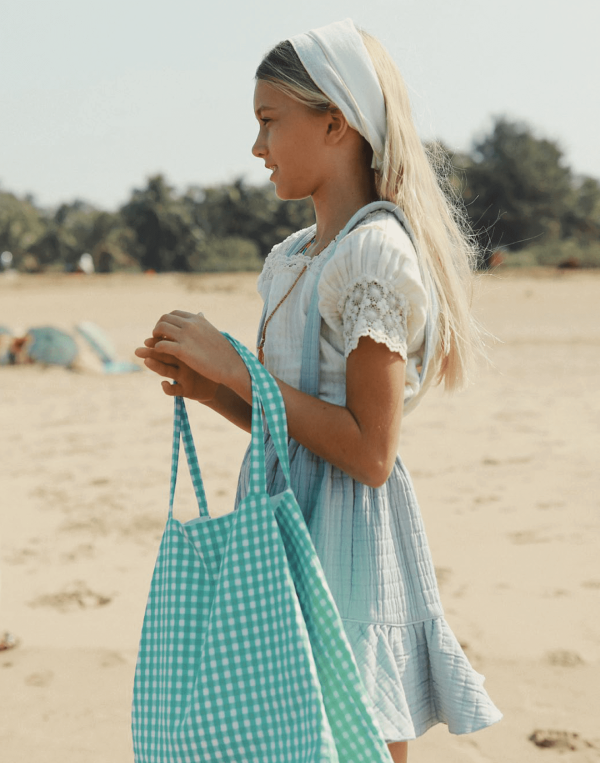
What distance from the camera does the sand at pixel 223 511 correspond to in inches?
108

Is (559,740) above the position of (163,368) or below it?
below

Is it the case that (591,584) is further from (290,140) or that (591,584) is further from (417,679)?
(290,140)

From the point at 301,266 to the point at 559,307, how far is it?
2042 cm

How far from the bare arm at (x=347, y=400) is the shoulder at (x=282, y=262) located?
24cm

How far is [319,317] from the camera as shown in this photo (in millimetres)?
1379

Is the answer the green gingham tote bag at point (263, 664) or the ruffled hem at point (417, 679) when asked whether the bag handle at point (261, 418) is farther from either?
the ruffled hem at point (417, 679)

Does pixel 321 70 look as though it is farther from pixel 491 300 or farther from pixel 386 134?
pixel 491 300

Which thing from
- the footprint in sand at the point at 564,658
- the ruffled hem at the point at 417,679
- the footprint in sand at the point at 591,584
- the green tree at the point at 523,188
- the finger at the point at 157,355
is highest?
the green tree at the point at 523,188

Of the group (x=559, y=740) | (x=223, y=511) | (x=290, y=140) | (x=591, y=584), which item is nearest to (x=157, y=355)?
(x=290, y=140)

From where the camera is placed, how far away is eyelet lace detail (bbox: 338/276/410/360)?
1.27 metres

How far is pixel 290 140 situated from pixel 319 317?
296 millimetres

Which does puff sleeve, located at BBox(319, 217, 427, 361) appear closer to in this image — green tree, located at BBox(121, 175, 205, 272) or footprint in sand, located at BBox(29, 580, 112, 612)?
footprint in sand, located at BBox(29, 580, 112, 612)

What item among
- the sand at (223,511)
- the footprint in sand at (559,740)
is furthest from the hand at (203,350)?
the footprint in sand at (559,740)

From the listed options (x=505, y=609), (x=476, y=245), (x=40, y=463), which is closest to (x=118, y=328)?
(x=40, y=463)
